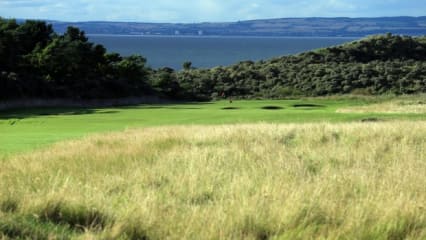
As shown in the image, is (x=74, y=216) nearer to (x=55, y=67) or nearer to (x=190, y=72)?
(x=55, y=67)

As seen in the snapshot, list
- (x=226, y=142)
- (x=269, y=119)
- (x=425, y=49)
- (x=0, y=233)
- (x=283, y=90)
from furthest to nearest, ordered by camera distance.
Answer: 1. (x=425, y=49)
2. (x=283, y=90)
3. (x=269, y=119)
4. (x=226, y=142)
5. (x=0, y=233)

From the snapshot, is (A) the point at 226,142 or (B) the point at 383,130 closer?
(A) the point at 226,142

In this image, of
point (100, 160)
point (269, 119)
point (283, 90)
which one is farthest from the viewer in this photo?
point (283, 90)

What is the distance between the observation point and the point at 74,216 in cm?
674

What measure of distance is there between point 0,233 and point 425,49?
8466 centimetres

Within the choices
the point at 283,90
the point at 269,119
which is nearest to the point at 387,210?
the point at 269,119

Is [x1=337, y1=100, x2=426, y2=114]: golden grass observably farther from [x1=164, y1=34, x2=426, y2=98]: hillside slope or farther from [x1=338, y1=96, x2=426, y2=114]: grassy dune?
[x1=164, y1=34, x2=426, y2=98]: hillside slope

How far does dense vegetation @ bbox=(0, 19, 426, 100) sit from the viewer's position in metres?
43.0

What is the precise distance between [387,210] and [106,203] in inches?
122

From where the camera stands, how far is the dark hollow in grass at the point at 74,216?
654 centimetres

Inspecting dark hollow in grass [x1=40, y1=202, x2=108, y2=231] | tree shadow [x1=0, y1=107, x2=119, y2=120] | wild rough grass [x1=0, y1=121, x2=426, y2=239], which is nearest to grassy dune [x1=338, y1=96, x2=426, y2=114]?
tree shadow [x1=0, y1=107, x2=119, y2=120]

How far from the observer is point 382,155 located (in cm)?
1173

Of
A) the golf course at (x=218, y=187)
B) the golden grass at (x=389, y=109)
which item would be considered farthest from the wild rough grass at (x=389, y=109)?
the golf course at (x=218, y=187)

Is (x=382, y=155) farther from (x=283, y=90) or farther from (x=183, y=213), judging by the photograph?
(x=283, y=90)
